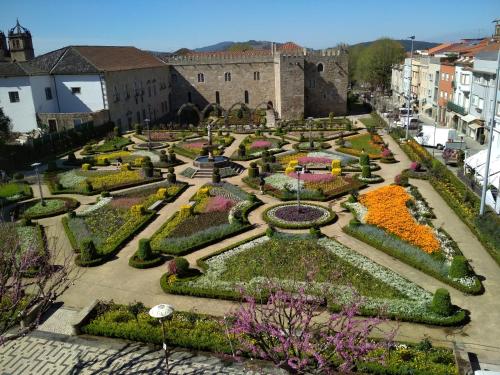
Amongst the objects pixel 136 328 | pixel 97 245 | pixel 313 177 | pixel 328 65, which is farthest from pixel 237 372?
pixel 328 65

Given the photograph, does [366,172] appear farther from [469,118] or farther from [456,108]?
[456,108]

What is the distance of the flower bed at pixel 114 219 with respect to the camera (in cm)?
2152

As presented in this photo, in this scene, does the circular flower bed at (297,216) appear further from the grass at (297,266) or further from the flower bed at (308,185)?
the grass at (297,266)

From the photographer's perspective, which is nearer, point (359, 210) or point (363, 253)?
point (363, 253)

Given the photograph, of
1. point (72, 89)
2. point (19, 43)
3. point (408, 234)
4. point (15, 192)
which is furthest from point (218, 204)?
point (19, 43)

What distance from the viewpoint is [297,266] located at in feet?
59.9

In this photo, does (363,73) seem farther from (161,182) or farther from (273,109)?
(161,182)

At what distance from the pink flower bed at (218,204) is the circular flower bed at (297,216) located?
7.65 ft

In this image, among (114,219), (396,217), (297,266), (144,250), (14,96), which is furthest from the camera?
(14,96)

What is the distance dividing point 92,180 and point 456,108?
3709 cm

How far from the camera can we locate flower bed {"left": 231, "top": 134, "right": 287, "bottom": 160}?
37.3 meters

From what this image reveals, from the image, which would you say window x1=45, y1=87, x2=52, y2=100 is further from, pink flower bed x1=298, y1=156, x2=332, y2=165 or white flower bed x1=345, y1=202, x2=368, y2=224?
white flower bed x1=345, y1=202, x2=368, y2=224

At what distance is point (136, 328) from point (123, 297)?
3040 millimetres

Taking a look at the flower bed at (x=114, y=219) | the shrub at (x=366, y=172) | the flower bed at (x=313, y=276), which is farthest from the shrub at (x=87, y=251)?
the shrub at (x=366, y=172)
